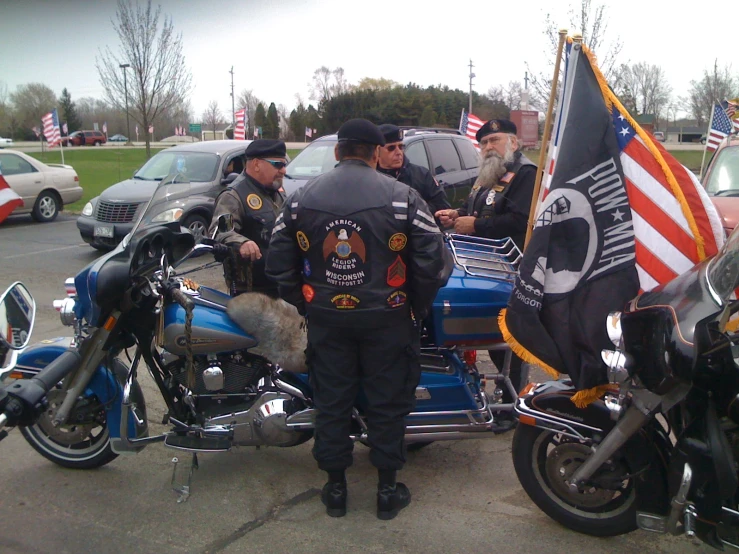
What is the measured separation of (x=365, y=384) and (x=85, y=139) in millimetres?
61933

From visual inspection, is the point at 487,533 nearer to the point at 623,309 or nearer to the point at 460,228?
the point at 623,309

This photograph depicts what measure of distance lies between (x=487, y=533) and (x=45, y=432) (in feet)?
7.93

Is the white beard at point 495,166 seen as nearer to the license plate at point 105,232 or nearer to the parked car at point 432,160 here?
the parked car at point 432,160

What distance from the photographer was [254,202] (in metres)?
4.23

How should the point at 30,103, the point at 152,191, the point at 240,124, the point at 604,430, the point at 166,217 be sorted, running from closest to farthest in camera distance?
the point at 604,430, the point at 166,217, the point at 152,191, the point at 240,124, the point at 30,103

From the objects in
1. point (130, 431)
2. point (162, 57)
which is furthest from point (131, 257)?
point (162, 57)

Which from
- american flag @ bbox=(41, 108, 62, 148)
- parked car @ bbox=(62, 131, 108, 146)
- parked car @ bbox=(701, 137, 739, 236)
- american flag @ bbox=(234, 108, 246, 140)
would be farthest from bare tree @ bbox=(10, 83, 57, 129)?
Result: parked car @ bbox=(701, 137, 739, 236)

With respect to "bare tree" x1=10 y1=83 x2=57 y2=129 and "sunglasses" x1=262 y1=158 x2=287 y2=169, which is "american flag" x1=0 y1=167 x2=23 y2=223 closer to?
"sunglasses" x1=262 y1=158 x2=287 y2=169

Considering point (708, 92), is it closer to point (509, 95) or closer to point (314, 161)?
point (509, 95)

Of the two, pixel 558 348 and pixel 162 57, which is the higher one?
pixel 162 57

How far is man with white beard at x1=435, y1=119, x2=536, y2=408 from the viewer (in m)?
4.37

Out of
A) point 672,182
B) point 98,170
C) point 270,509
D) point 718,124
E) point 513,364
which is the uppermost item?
point 718,124

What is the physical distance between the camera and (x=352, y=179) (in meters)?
3.03

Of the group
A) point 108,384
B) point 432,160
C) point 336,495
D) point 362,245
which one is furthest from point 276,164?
point 432,160
